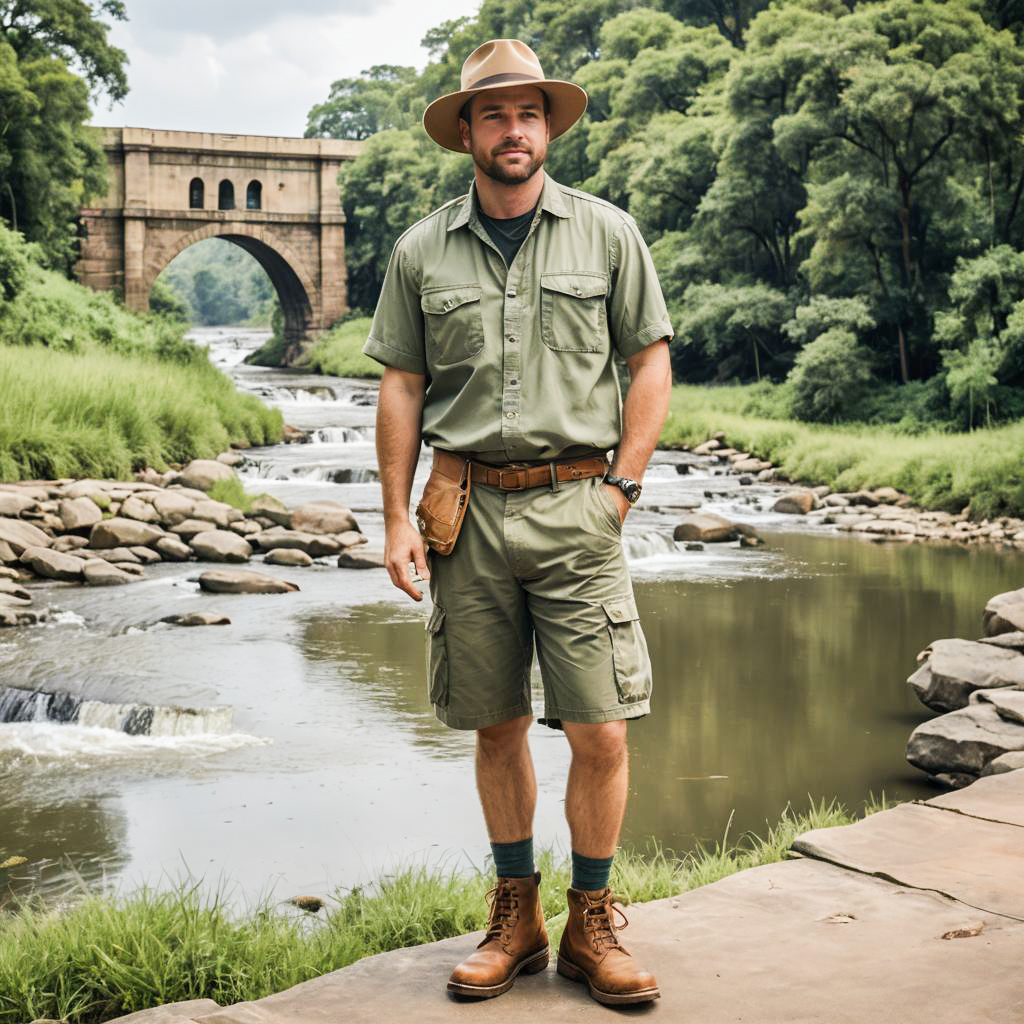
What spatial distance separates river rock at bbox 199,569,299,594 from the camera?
10758 millimetres

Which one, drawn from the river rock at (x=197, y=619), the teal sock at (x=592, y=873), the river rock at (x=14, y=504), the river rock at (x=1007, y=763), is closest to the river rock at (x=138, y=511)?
the river rock at (x=14, y=504)

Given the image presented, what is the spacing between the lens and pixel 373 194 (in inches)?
1825

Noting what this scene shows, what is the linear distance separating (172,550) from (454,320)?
9463mm

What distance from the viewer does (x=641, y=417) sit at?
10.1 ft

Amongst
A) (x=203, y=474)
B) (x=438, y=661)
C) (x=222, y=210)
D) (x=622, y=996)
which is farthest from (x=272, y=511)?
(x=222, y=210)

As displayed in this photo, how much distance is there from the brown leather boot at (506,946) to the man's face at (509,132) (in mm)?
1531

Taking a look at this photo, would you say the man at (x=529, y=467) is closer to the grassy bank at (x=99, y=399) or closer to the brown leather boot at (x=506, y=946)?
the brown leather boot at (x=506, y=946)

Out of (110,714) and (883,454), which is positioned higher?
(883,454)

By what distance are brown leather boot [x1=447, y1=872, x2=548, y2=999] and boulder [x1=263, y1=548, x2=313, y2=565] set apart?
939 cm

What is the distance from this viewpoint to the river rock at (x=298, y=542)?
12.9m

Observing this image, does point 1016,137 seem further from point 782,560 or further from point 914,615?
point 914,615

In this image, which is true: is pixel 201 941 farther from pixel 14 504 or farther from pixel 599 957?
pixel 14 504

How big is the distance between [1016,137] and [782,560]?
45.9ft

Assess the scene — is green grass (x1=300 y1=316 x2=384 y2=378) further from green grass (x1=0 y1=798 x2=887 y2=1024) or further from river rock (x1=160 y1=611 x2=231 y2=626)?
green grass (x1=0 y1=798 x2=887 y2=1024)
